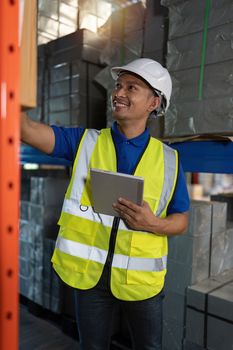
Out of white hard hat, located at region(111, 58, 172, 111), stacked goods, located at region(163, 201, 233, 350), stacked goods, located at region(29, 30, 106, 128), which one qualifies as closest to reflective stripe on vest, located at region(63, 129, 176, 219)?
white hard hat, located at region(111, 58, 172, 111)

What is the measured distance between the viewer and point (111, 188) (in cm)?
153

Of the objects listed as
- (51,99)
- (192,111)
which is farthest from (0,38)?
(51,99)

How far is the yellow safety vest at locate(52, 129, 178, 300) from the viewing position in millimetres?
1613

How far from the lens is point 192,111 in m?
2.09

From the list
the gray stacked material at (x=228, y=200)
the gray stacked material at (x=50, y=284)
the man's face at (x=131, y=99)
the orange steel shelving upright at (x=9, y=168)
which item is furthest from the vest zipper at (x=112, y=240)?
the gray stacked material at (x=228, y=200)

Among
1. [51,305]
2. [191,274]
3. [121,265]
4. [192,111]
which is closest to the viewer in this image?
[121,265]

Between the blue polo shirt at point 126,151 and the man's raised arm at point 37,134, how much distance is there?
49 millimetres

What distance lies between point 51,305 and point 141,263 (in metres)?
1.94

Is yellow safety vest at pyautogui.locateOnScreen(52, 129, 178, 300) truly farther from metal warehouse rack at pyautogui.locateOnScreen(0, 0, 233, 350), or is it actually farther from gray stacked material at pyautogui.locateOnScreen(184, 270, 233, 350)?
metal warehouse rack at pyautogui.locateOnScreen(0, 0, 233, 350)

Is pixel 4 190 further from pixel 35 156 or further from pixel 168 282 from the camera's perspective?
pixel 35 156

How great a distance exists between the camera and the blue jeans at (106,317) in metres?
1.65

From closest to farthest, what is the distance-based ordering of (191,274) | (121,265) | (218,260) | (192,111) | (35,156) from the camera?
(121,265) < (192,111) < (191,274) < (218,260) < (35,156)

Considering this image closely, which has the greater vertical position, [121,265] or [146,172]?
[146,172]

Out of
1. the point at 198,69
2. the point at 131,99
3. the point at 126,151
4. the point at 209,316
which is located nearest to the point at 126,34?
the point at 198,69
